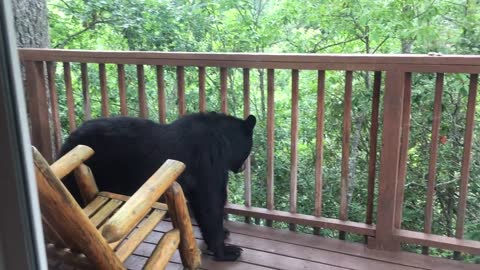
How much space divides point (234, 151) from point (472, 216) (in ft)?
6.53

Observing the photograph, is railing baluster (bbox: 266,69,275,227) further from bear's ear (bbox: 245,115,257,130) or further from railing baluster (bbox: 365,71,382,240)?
railing baluster (bbox: 365,71,382,240)

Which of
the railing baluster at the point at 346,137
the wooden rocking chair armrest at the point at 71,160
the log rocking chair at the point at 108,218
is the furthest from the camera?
the railing baluster at the point at 346,137

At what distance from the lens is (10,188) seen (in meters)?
0.62

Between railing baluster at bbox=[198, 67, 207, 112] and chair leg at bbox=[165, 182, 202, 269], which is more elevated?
railing baluster at bbox=[198, 67, 207, 112]

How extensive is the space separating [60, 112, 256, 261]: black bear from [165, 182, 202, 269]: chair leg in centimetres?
27

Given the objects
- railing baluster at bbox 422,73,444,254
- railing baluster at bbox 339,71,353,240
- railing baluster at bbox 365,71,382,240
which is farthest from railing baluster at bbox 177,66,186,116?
railing baluster at bbox 422,73,444,254

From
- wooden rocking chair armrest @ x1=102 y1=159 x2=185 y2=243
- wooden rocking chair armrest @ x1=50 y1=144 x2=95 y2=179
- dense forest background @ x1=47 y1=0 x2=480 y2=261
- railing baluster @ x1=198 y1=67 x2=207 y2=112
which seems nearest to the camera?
wooden rocking chair armrest @ x1=102 y1=159 x2=185 y2=243

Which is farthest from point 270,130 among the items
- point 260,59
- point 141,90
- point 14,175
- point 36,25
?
point 14,175

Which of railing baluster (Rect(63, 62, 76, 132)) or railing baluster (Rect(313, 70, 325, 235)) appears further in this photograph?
railing baluster (Rect(63, 62, 76, 132))

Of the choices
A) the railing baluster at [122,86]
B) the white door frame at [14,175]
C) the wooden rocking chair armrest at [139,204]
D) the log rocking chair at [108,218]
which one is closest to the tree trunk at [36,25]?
the railing baluster at [122,86]

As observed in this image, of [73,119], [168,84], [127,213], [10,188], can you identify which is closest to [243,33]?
[168,84]

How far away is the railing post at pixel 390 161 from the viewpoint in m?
2.13

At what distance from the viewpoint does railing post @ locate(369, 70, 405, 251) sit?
213 cm

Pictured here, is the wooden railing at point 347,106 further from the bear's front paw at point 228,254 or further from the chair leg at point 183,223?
the chair leg at point 183,223
